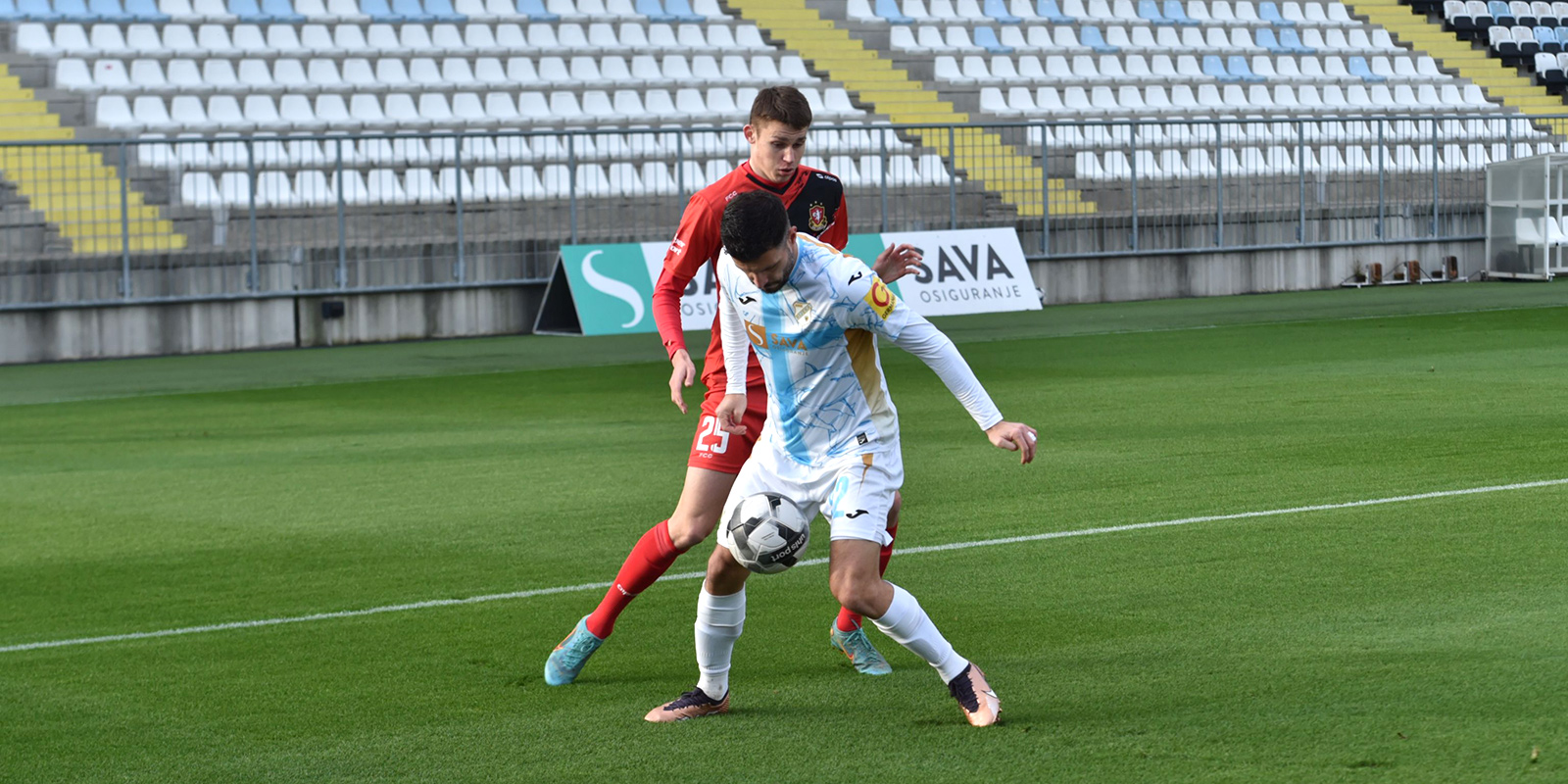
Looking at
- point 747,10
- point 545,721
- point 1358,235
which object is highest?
point 747,10

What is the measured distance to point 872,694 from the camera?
18.1ft

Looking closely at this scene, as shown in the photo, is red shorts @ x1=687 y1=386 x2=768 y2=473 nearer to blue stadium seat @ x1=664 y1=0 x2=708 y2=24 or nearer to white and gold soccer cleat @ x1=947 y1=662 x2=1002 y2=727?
white and gold soccer cleat @ x1=947 y1=662 x2=1002 y2=727

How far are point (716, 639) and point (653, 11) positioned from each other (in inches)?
867

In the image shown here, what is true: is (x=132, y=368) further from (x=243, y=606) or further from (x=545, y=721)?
(x=545, y=721)

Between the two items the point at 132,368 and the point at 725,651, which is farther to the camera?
the point at 132,368

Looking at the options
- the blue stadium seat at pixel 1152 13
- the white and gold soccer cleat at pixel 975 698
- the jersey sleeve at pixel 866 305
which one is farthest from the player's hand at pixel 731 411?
the blue stadium seat at pixel 1152 13

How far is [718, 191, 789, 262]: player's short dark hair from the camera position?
4.85 metres

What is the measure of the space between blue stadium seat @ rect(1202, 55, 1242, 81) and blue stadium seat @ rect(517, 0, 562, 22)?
10433 millimetres

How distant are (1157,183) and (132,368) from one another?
497 inches

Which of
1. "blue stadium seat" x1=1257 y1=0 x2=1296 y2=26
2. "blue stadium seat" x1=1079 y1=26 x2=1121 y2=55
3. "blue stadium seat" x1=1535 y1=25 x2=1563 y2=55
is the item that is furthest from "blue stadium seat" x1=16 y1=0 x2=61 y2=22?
"blue stadium seat" x1=1535 y1=25 x2=1563 y2=55

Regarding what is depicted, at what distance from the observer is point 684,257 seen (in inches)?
246

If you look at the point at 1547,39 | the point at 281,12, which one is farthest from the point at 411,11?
the point at 1547,39

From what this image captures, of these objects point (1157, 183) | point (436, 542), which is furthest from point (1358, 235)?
point (436, 542)

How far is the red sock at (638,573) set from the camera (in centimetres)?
580
